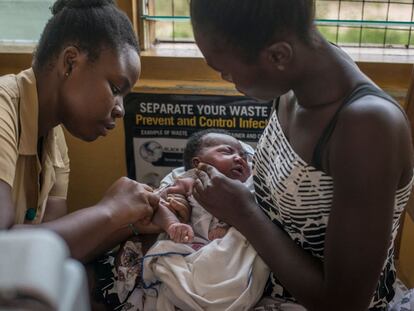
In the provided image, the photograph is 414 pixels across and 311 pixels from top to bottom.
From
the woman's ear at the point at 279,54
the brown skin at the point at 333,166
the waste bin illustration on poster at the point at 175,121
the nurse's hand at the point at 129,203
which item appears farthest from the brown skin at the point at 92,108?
the waste bin illustration on poster at the point at 175,121

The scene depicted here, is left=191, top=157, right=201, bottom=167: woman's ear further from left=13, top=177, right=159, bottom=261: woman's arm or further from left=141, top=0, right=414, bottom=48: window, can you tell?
left=141, top=0, right=414, bottom=48: window

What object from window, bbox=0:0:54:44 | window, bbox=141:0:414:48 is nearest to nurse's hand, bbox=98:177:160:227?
window, bbox=141:0:414:48

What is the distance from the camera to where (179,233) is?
4.69 ft

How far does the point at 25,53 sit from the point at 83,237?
3.38 feet

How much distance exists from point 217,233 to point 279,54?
22.9 inches

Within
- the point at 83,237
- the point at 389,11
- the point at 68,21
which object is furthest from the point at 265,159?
the point at 389,11

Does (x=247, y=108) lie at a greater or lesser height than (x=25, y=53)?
lesser

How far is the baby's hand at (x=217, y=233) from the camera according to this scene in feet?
4.80

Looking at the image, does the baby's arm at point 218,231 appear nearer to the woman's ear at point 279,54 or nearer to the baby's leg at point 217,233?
the baby's leg at point 217,233

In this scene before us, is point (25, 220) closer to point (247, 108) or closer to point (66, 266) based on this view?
point (247, 108)

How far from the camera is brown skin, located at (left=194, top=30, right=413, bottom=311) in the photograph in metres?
0.98

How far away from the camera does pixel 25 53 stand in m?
2.07

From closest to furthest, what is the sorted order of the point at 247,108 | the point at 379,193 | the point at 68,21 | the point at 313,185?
the point at 379,193, the point at 313,185, the point at 68,21, the point at 247,108

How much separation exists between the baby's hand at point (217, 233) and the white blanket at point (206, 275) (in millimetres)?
80
